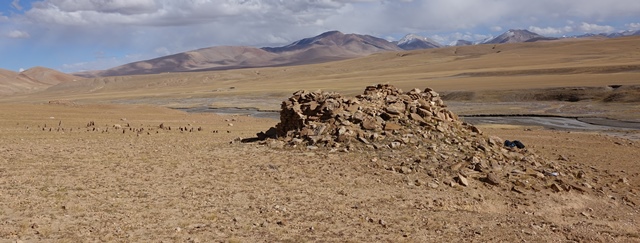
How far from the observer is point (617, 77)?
193 ft

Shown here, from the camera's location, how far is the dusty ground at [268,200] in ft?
29.7

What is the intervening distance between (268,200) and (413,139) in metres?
5.65

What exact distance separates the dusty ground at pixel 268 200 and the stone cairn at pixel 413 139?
1.48 feet

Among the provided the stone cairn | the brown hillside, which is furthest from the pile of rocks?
the brown hillside

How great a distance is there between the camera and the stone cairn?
13.3 m

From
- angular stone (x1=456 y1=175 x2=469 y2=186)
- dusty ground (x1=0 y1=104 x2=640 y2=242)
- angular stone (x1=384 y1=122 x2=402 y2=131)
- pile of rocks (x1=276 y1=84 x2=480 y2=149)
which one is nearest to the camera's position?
dusty ground (x1=0 y1=104 x2=640 y2=242)

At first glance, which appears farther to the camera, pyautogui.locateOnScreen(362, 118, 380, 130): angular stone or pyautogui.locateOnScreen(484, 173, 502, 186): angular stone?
pyautogui.locateOnScreen(362, 118, 380, 130): angular stone

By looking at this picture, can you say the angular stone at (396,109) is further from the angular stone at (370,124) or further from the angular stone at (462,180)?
the angular stone at (462,180)

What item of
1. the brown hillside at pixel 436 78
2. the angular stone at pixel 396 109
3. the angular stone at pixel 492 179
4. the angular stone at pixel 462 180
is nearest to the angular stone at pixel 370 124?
the angular stone at pixel 396 109

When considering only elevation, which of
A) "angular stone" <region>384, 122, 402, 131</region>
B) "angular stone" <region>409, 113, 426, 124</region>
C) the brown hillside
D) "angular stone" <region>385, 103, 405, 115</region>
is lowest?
the brown hillside

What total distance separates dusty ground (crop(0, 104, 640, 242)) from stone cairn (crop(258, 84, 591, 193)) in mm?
452

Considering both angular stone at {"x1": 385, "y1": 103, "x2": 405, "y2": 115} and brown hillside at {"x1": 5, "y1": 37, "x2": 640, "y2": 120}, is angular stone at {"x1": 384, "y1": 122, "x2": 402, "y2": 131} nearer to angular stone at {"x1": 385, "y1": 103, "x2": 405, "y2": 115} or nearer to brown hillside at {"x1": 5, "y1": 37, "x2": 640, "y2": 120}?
angular stone at {"x1": 385, "y1": 103, "x2": 405, "y2": 115}

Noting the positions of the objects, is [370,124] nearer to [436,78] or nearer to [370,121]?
[370,121]

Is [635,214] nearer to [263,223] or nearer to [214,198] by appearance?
[263,223]
